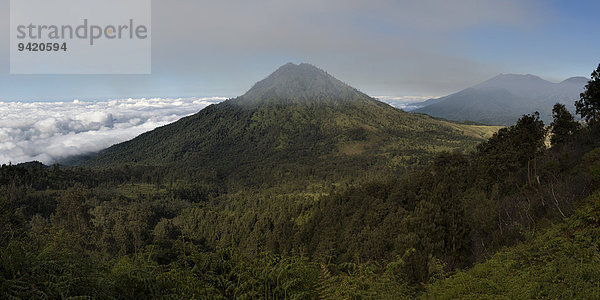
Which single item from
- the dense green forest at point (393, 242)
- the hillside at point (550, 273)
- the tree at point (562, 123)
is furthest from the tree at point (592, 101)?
the hillside at point (550, 273)

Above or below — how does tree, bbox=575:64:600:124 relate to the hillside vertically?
above

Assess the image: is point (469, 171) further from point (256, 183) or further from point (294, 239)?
point (256, 183)

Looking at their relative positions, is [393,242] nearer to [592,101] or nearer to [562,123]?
[562,123]

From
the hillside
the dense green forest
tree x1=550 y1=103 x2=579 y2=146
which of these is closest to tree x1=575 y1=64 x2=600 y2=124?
the dense green forest

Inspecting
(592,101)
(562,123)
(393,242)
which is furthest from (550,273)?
(592,101)

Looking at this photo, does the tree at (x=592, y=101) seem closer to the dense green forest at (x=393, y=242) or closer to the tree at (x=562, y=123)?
the dense green forest at (x=393, y=242)

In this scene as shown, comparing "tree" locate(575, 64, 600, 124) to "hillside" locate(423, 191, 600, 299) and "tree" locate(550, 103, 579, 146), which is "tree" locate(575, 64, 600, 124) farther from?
"hillside" locate(423, 191, 600, 299)
